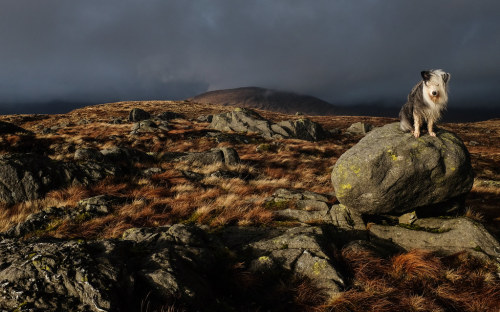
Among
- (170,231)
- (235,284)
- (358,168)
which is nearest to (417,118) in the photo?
(358,168)

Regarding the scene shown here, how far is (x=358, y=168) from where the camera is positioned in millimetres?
7113

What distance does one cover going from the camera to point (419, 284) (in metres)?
4.66

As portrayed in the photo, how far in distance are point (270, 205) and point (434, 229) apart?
469cm

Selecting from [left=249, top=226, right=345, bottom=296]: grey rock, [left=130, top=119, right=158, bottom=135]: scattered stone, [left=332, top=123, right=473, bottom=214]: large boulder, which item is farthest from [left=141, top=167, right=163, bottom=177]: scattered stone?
[left=130, top=119, right=158, bottom=135]: scattered stone

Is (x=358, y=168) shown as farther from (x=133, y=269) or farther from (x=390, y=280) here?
(x=133, y=269)

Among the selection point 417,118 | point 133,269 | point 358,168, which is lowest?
point 133,269

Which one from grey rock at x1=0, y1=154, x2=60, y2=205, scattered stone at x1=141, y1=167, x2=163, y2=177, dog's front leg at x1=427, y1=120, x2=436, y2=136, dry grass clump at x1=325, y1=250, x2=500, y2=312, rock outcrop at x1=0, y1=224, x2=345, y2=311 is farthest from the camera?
scattered stone at x1=141, y1=167, x2=163, y2=177

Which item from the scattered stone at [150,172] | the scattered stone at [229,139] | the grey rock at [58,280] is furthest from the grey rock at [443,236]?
the scattered stone at [229,139]

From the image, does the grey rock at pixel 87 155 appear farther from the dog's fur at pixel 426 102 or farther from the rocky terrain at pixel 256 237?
the dog's fur at pixel 426 102

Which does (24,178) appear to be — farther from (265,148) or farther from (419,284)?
(265,148)

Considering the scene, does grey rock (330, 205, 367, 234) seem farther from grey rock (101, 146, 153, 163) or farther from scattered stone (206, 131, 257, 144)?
scattered stone (206, 131, 257, 144)

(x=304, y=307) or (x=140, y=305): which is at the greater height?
(x=140, y=305)

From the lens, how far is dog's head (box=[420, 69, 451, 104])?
6.35m

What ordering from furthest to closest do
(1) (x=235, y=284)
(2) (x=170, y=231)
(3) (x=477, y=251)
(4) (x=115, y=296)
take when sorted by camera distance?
(3) (x=477, y=251), (2) (x=170, y=231), (1) (x=235, y=284), (4) (x=115, y=296)
